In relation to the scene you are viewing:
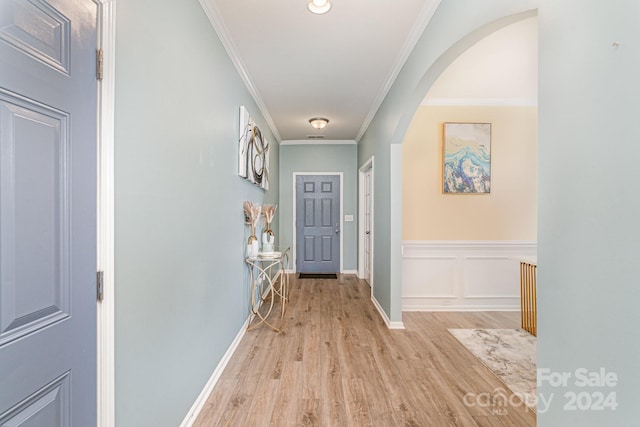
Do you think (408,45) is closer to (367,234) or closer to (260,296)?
(260,296)

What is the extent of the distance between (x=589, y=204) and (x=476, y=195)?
122 inches

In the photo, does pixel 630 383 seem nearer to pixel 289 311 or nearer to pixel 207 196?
pixel 207 196

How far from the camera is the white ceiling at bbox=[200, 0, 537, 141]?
212 centimetres

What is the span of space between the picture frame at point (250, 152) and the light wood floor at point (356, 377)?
1646 mm

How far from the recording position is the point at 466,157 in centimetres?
376

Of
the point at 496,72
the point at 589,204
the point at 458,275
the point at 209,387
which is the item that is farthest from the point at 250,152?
the point at 458,275

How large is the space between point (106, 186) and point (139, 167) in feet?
0.76

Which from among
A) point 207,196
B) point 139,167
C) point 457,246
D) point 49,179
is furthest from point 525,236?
point 49,179

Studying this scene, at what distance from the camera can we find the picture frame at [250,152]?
285 cm

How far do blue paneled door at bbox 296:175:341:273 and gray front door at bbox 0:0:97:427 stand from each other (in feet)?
16.9

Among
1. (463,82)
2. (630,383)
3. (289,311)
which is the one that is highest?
(463,82)

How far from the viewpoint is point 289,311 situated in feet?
12.3

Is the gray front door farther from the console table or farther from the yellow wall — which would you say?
the yellow wall

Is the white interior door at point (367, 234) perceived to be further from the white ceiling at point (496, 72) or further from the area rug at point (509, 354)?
the area rug at point (509, 354)
